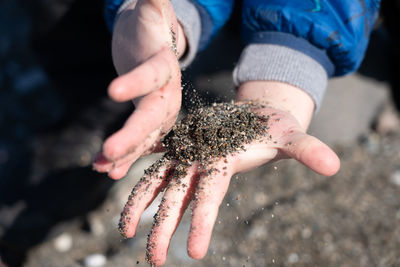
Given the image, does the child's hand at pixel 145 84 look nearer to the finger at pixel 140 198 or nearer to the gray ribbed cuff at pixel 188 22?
the finger at pixel 140 198

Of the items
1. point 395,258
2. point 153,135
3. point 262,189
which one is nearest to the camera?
point 153,135

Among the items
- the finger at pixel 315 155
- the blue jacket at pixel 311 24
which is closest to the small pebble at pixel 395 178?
the blue jacket at pixel 311 24

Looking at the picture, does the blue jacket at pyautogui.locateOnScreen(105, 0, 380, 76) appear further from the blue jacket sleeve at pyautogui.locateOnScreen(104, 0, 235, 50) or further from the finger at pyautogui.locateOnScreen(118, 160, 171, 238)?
the finger at pyautogui.locateOnScreen(118, 160, 171, 238)

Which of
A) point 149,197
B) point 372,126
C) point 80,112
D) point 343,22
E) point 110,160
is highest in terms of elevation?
point 110,160

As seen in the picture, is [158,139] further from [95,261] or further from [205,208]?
[95,261]

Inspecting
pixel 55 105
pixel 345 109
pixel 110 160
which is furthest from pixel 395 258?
pixel 55 105

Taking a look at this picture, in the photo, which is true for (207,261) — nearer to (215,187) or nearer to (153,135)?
(215,187)
